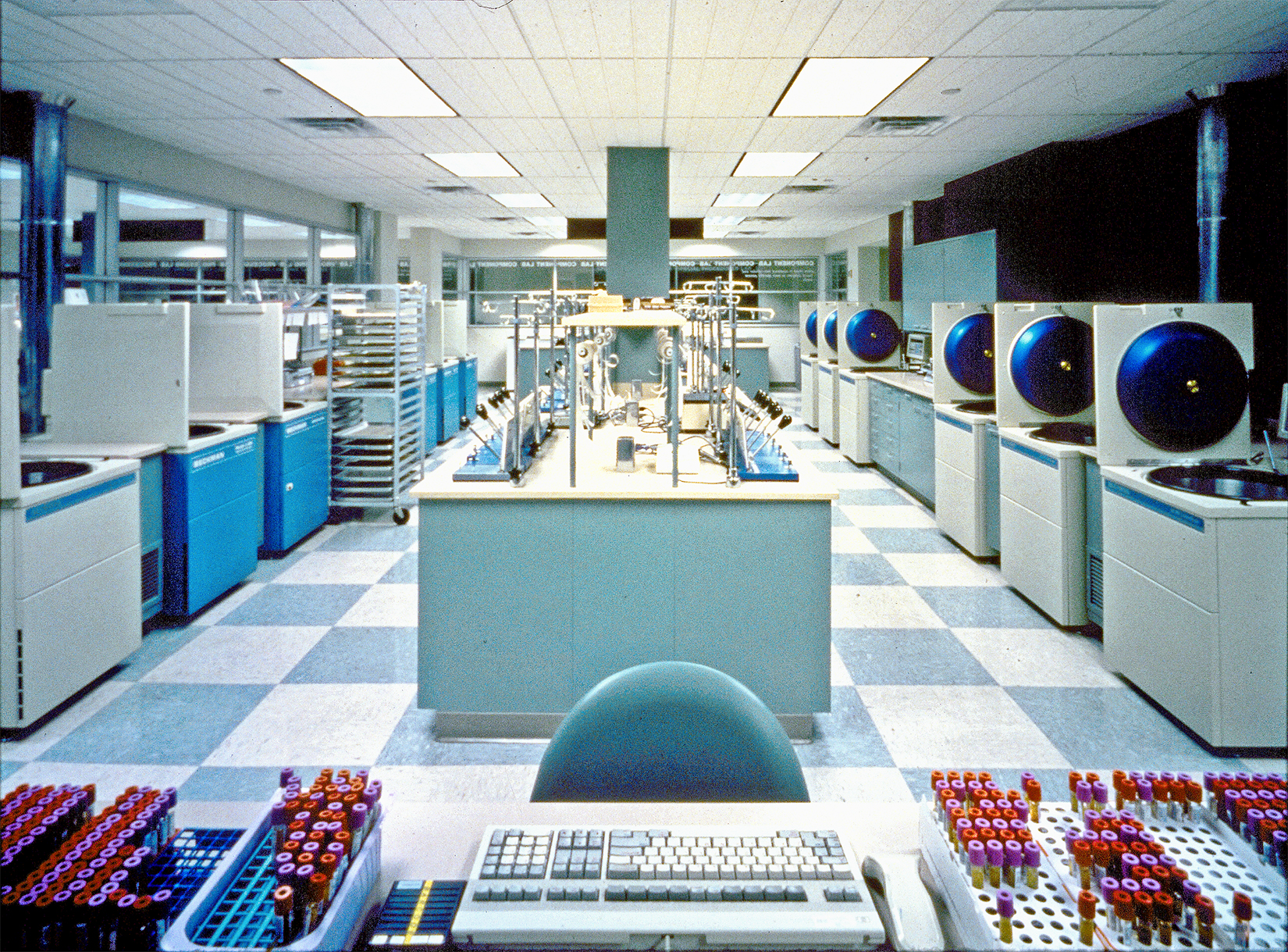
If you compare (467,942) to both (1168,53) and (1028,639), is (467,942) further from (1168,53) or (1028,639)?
(1168,53)

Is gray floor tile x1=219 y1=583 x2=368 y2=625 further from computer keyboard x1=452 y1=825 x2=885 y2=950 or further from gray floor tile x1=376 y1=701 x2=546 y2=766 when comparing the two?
computer keyboard x1=452 y1=825 x2=885 y2=950

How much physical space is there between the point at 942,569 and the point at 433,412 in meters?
5.50

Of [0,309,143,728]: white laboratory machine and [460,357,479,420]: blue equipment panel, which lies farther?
[460,357,479,420]: blue equipment panel

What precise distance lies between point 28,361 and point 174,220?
16.8 ft

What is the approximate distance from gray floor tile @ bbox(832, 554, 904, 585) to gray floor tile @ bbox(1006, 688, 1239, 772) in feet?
4.57

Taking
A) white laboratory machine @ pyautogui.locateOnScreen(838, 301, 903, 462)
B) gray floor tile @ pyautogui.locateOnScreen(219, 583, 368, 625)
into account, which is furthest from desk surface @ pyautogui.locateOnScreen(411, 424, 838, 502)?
white laboratory machine @ pyautogui.locateOnScreen(838, 301, 903, 462)

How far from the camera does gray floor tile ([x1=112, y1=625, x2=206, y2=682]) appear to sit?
3.33m

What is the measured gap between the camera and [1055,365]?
4.09 metres

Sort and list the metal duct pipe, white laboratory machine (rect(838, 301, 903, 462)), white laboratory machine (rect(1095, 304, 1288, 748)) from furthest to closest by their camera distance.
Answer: white laboratory machine (rect(838, 301, 903, 462)) < the metal duct pipe < white laboratory machine (rect(1095, 304, 1288, 748))

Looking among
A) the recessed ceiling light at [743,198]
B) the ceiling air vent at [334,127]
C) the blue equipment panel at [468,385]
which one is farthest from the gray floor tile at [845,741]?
the blue equipment panel at [468,385]

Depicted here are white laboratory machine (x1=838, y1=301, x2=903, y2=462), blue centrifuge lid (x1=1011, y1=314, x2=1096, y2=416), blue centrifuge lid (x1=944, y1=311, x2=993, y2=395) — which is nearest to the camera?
blue centrifuge lid (x1=1011, y1=314, x2=1096, y2=416)

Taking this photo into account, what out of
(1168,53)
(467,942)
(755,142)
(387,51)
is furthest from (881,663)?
(755,142)

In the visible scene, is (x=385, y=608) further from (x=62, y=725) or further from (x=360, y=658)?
(x=62, y=725)

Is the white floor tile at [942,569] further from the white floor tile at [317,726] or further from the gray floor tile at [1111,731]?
the white floor tile at [317,726]
